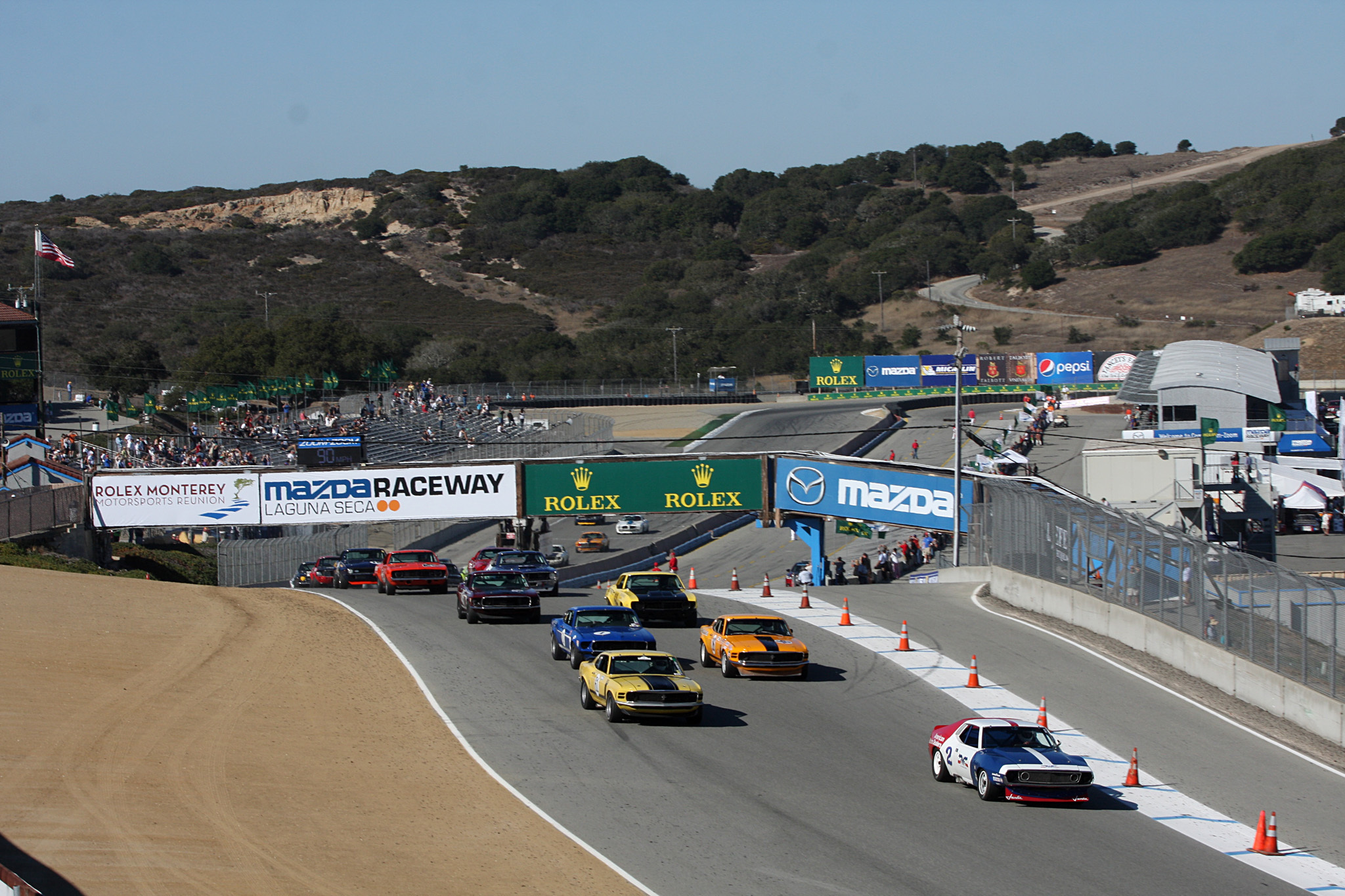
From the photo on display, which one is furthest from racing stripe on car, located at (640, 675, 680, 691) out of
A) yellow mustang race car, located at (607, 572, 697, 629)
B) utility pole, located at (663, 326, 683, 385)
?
utility pole, located at (663, 326, 683, 385)

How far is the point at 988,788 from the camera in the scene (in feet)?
56.9

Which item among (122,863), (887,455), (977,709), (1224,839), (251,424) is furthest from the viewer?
(887,455)

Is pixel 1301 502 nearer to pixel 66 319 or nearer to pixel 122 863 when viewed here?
pixel 122 863

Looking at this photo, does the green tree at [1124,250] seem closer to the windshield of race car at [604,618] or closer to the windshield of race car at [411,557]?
the windshield of race car at [411,557]

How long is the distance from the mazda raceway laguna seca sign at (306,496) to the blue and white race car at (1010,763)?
28.6 meters

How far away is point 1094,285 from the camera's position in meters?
155

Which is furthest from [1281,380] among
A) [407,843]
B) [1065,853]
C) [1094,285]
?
[1094,285]

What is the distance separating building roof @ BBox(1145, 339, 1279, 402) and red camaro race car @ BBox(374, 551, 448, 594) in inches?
1768

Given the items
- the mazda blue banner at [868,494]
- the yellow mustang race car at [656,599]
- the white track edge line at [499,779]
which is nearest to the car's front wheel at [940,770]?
the white track edge line at [499,779]

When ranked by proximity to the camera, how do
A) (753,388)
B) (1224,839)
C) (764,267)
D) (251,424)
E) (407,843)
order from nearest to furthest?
(407,843)
(1224,839)
(251,424)
(753,388)
(764,267)

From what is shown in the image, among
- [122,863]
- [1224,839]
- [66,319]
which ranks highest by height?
[66,319]

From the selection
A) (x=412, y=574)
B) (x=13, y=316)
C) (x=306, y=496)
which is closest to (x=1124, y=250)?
(x=13, y=316)

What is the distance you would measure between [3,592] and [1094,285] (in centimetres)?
14428

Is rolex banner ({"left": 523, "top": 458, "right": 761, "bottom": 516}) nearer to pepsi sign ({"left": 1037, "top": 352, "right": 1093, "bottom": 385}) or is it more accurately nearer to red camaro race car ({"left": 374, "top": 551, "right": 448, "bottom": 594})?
red camaro race car ({"left": 374, "top": 551, "right": 448, "bottom": 594})
